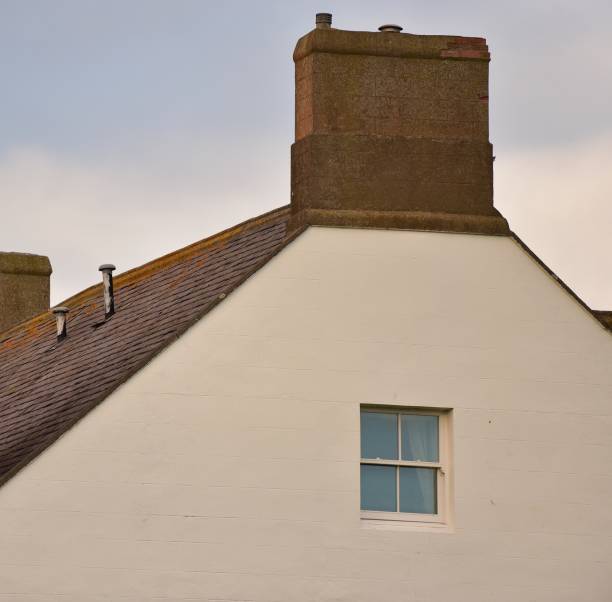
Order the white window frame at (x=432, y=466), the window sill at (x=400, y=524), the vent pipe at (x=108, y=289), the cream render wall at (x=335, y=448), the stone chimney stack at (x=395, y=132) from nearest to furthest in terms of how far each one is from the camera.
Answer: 1. the cream render wall at (x=335, y=448)
2. the window sill at (x=400, y=524)
3. the white window frame at (x=432, y=466)
4. the stone chimney stack at (x=395, y=132)
5. the vent pipe at (x=108, y=289)

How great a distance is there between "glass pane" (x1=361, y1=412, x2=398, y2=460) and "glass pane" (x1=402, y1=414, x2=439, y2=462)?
4.3 inches

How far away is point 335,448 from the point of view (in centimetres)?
2009

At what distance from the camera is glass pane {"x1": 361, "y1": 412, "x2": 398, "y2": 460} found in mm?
20438

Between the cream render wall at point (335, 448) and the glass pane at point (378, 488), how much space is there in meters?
0.32

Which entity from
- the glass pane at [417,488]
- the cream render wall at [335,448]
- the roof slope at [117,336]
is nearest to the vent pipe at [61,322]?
the roof slope at [117,336]

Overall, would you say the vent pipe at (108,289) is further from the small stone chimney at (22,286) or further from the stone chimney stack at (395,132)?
the small stone chimney at (22,286)

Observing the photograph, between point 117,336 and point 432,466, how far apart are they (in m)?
4.11

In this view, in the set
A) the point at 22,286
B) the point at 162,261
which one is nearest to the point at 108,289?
the point at 162,261

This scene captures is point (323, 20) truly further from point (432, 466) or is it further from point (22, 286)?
point (22, 286)

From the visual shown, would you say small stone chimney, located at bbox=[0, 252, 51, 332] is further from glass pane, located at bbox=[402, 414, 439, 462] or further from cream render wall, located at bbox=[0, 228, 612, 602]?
glass pane, located at bbox=[402, 414, 439, 462]

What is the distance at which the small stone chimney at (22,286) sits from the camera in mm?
31328

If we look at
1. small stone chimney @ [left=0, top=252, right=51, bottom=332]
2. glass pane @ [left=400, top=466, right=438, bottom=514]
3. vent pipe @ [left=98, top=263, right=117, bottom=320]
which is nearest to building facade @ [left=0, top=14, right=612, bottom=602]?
glass pane @ [left=400, top=466, right=438, bottom=514]

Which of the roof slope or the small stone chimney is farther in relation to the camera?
the small stone chimney

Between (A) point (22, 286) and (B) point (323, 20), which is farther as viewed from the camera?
(A) point (22, 286)
